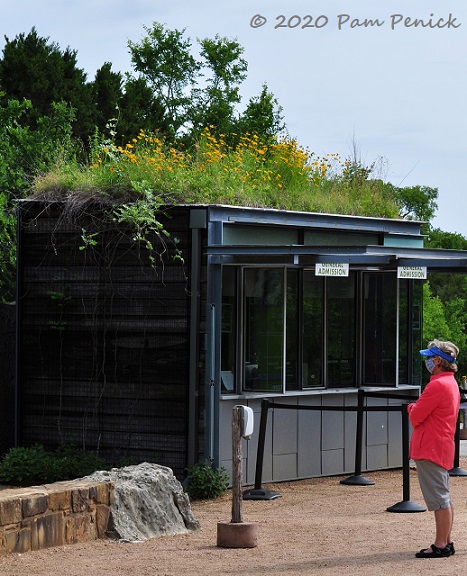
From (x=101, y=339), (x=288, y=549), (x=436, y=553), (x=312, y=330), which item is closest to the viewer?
(x=436, y=553)

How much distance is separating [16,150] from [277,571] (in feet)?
37.3

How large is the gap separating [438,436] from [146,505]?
8.65 feet

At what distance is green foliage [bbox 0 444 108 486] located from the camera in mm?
14508

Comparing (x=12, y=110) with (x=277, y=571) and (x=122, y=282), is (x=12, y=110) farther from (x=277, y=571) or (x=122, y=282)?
(x=277, y=571)

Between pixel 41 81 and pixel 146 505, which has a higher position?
pixel 41 81

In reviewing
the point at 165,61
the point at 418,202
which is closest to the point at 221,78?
the point at 165,61

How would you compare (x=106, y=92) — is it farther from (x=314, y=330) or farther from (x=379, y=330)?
(x=314, y=330)

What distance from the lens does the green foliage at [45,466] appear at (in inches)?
571

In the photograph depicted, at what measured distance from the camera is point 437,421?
9.92m

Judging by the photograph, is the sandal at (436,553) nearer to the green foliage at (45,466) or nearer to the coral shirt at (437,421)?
the coral shirt at (437,421)

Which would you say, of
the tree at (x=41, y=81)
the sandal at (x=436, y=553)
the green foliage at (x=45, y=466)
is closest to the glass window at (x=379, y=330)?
the green foliage at (x=45, y=466)

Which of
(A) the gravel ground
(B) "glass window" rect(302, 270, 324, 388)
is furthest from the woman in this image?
(B) "glass window" rect(302, 270, 324, 388)

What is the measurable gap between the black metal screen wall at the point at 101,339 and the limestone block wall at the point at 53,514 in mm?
3632

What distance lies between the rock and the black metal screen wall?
2915 mm
